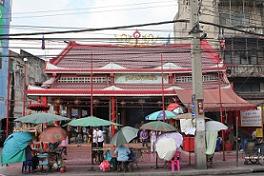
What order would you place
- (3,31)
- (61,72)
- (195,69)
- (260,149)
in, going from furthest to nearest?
(3,31)
(61,72)
(260,149)
(195,69)

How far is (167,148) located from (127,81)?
11027mm

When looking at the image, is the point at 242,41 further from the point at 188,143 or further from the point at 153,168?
the point at 153,168

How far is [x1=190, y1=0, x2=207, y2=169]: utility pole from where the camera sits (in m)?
19.1

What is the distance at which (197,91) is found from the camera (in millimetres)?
19359

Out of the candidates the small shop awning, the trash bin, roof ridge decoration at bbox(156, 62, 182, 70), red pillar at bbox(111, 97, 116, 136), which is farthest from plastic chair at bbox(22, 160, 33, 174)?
roof ridge decoration at bbox(156, 62, 182, 70)

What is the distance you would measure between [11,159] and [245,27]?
23.9 meters

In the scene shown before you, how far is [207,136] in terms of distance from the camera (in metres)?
19.6

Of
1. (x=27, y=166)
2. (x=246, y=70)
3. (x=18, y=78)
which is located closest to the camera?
(x=27, y=166)

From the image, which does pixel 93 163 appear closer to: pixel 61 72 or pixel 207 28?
pixel 61 72

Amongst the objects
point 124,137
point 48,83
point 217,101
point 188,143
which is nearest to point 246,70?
point 217,101

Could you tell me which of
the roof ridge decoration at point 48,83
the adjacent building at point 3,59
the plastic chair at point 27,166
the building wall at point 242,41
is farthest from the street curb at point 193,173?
the adjacent building at point 3,59

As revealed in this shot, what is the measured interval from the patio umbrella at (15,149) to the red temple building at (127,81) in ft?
29.0

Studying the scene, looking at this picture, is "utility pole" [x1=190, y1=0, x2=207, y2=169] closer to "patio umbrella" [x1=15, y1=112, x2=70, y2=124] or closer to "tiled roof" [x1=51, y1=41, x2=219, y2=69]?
"patio umbrella" [x1=15, y1=112, x2=70, y2=124]

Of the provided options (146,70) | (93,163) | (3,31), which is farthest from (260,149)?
(3,31)
